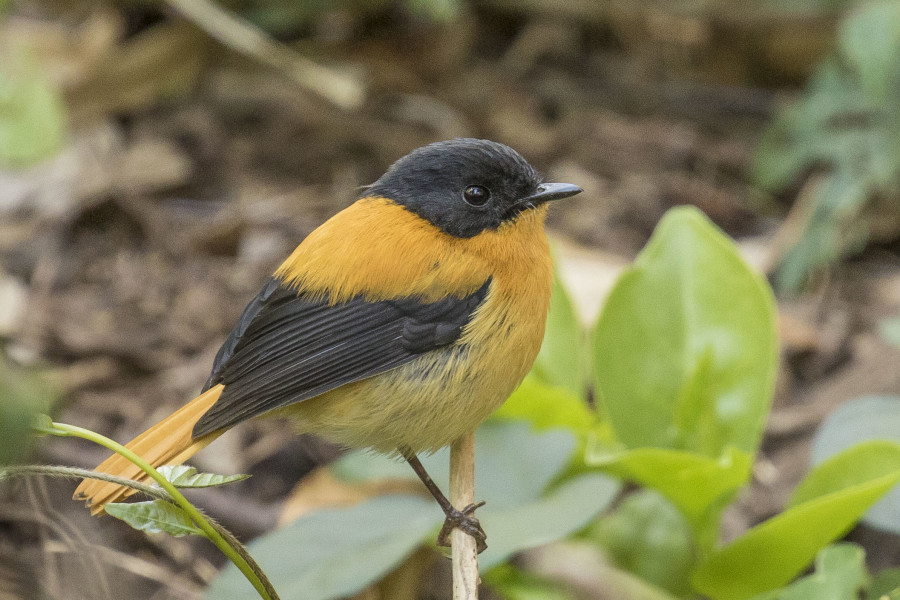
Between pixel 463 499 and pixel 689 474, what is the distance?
696mm

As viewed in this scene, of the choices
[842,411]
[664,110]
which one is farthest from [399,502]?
[664,110]

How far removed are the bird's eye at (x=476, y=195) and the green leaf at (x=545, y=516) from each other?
2.99ft

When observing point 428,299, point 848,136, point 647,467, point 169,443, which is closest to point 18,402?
point 169,443

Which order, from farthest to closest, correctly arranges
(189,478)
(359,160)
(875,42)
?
(359,160) → (875,42) → (189,478)

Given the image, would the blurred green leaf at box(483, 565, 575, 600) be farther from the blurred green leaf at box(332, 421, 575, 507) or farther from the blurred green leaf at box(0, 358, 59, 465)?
the blurred green leaf at box(0, 358, 59, 465)

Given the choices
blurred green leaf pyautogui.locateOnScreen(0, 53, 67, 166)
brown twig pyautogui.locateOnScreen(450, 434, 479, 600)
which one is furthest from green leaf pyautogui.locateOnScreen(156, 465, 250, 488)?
blurred green leaf pyautogui.locateOnScreen(0, 53, 67, 166)

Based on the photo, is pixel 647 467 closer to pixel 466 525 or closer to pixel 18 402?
pixel 466 525

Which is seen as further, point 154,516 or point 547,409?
point 547,409

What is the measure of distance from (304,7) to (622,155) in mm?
2208

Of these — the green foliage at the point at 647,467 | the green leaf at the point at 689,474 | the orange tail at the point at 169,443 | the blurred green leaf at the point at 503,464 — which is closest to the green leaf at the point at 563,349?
the green foliage at the point at 647,467

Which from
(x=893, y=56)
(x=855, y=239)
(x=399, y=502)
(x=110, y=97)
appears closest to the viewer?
(x=399, y=502)

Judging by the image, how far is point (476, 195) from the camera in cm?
262

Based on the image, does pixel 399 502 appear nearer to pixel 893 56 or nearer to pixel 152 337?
pixel 152 337

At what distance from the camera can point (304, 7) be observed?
570 cm
